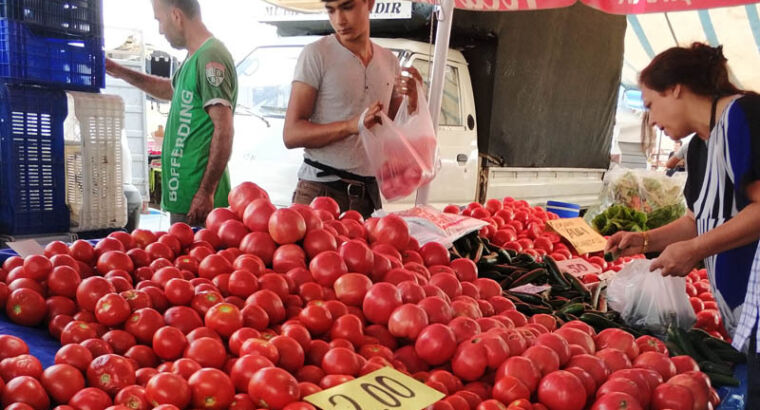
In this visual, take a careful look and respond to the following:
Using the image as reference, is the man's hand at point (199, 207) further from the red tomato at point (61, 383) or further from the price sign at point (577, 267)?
the red tomato at point (61, 383)

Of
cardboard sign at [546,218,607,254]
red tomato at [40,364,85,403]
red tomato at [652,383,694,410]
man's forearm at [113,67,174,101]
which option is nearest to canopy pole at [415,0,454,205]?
cardboard sign at [546,218,607,254]

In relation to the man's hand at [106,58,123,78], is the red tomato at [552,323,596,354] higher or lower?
lower

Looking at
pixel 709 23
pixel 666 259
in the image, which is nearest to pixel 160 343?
pixel 666 259

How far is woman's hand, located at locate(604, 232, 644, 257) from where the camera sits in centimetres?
262

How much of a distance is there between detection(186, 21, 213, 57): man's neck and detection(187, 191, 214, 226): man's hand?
2.46ft

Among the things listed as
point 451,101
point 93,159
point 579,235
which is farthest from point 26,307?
point 451,101

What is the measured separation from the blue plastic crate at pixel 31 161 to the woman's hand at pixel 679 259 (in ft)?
9.84

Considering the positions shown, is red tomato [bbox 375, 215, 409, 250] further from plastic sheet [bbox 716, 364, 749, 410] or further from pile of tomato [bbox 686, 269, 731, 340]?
pile of tomato [bbox 686, 269, 731, 340]

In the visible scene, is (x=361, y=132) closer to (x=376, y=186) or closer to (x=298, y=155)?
(x=376, y=186)

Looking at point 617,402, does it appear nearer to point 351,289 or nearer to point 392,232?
point 351,289

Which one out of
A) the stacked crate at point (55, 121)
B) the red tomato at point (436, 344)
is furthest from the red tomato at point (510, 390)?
the stacked crate at point (55, 121)

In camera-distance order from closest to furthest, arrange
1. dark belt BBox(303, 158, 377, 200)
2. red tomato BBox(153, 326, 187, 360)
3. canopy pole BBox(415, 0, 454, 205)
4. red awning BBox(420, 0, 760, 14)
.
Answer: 1. red tomato BBox(153, 326, 187, 360)
2. dark belt BBox(303, 158, 377, 200)
3. canopy pole BBox(415, 0, 454, 205)
4. red awning BBox(420, 0, 760, 14)

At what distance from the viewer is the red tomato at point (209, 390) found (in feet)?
3.71

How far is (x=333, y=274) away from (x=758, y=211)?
53.7 inches
